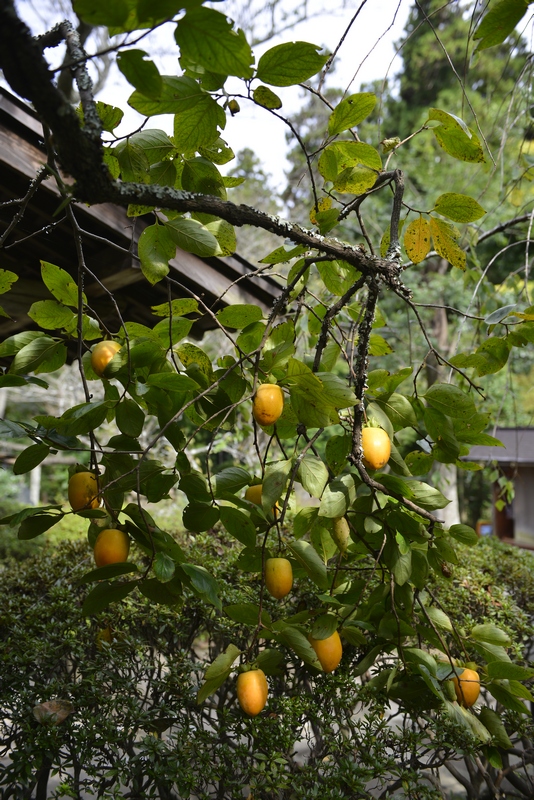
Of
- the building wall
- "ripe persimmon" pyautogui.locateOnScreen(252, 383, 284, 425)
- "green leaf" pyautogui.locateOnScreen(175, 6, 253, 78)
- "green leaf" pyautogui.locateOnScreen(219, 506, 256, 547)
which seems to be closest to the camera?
"green leaf" pyautogui.locateOnScreen(175, 6, 253, 78)

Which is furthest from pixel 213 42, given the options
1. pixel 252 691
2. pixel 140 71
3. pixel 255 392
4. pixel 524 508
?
pixel 524 508

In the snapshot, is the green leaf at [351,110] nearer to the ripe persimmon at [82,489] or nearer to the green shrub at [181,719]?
the ripe persimmon at [82,489]

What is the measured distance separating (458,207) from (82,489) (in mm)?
798

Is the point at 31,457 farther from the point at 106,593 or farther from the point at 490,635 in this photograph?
the point at 490,635

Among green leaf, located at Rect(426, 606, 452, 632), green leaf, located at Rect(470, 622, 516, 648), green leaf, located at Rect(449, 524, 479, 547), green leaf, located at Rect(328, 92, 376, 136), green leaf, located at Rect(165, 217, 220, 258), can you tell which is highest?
green leaf, located at Rect(328, 92, 376, 136)

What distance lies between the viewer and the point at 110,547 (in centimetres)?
87

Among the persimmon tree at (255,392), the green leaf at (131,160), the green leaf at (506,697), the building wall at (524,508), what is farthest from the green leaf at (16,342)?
the building wall at (524,508)

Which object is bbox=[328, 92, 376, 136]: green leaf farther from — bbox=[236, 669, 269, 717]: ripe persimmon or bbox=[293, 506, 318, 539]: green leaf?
bbox=[236, 669, 269, 717]: ripe persimmon

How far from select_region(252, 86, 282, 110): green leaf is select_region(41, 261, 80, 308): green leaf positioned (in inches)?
16.0

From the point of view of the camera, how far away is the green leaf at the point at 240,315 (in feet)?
3.26

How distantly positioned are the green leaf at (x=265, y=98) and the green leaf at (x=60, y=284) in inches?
16.0

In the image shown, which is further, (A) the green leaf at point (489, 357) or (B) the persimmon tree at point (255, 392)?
(A) the green leaf at point (489, 357)

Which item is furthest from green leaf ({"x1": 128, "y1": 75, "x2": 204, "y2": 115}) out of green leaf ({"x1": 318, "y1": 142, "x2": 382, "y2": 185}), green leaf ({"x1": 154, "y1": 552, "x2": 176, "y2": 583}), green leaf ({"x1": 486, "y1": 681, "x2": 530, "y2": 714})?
green leaf ({"x1": 486, "y1": 681, "x2": 530, "y2": 714})

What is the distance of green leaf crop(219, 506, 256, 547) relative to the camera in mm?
895
